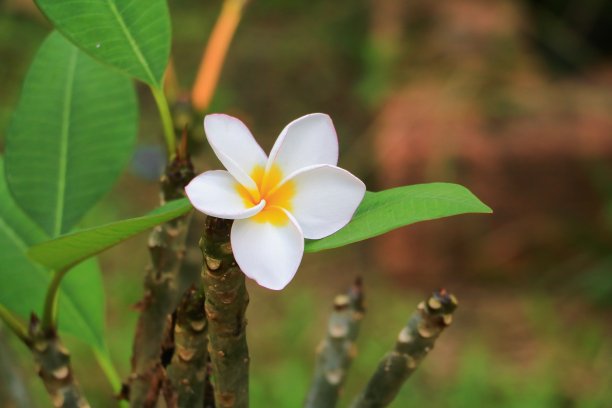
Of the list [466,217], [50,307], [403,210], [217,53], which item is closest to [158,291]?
[50,307]

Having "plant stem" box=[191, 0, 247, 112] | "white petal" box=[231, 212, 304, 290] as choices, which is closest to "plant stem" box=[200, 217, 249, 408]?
"white petal" box=[231, 212, 304, 290]

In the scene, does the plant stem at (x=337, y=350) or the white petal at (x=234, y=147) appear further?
the plant stem at (x=337, y=350)

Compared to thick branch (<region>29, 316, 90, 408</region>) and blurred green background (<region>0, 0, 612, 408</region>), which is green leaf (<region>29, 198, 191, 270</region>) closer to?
thick branch (<region>29, 316, 90, 408</region>)

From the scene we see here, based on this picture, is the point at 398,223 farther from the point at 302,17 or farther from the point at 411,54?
the point at 302,17

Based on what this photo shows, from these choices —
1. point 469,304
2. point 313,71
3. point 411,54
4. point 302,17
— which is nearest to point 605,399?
point 469,304

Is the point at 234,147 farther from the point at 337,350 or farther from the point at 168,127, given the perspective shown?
the point at 337,350

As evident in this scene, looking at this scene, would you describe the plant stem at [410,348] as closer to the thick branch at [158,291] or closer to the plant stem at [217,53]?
the thick branch at [158,291]

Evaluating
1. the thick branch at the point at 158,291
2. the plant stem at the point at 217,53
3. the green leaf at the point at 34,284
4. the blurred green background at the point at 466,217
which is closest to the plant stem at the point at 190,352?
the thick branch at the point at 158,291
